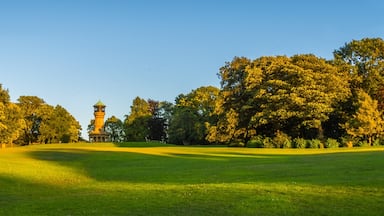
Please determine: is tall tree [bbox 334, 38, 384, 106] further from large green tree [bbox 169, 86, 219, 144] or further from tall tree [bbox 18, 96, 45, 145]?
tall tree [bbox 18, 96, 45, 145]

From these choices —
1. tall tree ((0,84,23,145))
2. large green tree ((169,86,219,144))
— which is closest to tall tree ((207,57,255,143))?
large green tree ((169,86,219,144))

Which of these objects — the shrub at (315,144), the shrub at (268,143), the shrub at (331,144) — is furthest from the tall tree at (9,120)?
the shrub at (331,144)

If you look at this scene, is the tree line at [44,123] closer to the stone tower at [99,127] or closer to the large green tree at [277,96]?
the stone tower at [99,127]

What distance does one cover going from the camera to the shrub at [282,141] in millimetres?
63013

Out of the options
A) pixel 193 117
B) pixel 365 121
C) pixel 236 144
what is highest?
pixel 193 117

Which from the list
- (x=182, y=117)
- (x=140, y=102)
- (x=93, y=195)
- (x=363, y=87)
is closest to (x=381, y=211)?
(x=93, y=195)

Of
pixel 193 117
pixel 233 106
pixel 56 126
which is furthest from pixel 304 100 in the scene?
pixel 56 126

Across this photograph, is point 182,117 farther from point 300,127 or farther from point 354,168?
point 354,168

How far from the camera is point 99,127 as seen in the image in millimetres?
114938

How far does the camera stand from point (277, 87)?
66.9m

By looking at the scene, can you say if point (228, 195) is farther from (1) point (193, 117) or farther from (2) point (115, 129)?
(2) point (115, 129)

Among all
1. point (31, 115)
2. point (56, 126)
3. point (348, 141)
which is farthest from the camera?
point (31, 115)

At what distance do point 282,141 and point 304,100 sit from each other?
6592 mm

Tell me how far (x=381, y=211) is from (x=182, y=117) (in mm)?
85837
